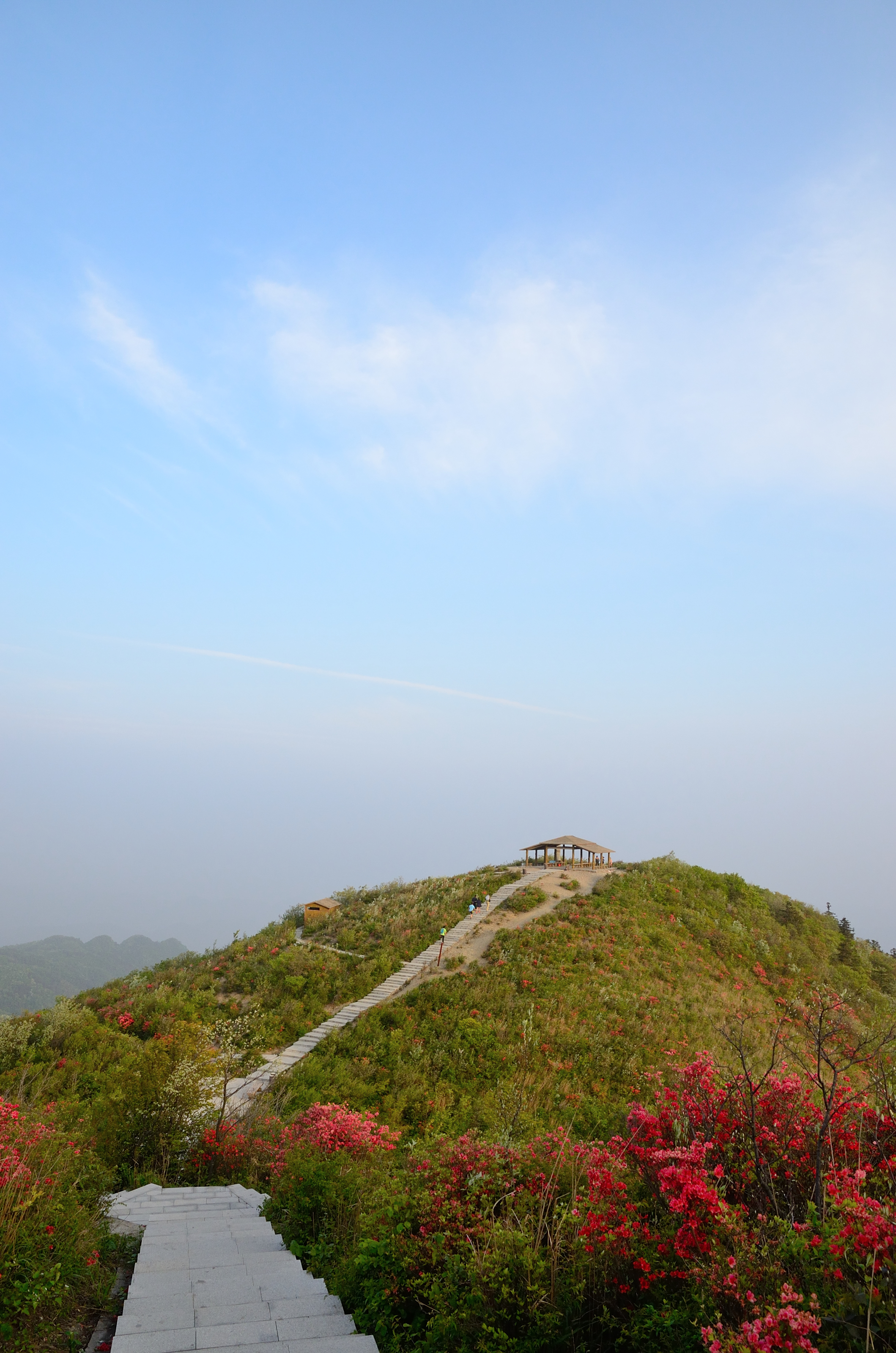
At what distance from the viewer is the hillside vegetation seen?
4562 mm

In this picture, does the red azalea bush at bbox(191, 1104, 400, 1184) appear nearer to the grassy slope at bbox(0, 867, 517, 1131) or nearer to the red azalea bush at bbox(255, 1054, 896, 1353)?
the grassy slope at bbox(0, 867, 517, 1131)

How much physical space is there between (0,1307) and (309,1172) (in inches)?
150

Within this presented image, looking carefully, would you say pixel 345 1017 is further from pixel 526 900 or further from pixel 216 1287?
pixel 216 1287

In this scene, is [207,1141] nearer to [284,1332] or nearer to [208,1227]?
[208,1227]

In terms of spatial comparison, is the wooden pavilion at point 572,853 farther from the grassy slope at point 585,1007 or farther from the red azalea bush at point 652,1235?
the red azalea bush at point 652,1235

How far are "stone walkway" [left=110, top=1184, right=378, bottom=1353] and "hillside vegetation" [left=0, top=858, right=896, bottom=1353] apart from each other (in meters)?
0.43

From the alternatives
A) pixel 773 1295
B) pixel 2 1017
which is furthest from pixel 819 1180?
pixel 2 1017

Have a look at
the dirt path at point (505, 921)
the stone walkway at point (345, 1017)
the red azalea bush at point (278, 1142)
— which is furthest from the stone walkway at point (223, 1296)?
the dirt path at point (505, 921)

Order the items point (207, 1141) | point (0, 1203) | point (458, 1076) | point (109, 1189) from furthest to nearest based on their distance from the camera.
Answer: point (458, 1076), point (207, 1141), point (109, 1189), point (0, 1203)

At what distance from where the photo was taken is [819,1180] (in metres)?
4.90

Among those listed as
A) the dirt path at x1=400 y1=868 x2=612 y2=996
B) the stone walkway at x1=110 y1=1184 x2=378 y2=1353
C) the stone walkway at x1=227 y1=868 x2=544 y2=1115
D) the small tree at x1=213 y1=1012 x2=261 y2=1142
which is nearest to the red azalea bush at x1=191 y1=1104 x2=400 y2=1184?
the small tree at x1=213 y1=1012 x2=261 y2=1142

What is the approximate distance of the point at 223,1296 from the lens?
219 inches

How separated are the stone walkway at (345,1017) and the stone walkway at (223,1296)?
7.44 metres

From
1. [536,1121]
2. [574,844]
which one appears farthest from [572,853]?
[536,1121]
